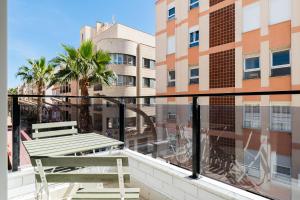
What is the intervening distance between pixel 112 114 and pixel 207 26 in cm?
1084

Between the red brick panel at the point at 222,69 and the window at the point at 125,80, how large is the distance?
1049 cm

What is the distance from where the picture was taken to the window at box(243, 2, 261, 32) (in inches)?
444

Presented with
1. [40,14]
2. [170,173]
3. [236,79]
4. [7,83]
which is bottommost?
[170,173]

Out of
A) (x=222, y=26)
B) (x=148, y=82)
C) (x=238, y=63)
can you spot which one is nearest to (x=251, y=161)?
(x=238, y=63)

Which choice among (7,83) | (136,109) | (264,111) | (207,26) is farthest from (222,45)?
(7,83)

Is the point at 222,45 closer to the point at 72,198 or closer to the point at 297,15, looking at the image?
the point at 297,15

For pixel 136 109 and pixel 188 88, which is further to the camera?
pixel 188 88

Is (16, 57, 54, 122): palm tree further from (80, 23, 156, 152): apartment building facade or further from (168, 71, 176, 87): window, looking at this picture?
(168, 71, 176, 87): window

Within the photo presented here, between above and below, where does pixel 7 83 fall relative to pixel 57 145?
above

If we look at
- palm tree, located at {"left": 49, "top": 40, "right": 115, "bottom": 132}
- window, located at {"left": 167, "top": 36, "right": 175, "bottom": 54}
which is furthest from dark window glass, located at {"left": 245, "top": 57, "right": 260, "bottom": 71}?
palm tree, located at {"left": 49, "top": 40, "right": 115, "bottom": 132}

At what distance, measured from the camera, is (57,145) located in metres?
2.55

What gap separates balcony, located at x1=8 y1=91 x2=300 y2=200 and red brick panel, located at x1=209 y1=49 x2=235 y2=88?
929cm

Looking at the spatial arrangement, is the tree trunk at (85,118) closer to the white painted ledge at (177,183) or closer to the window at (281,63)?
the white painted ledge at (177,183)

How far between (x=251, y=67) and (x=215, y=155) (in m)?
9.39
